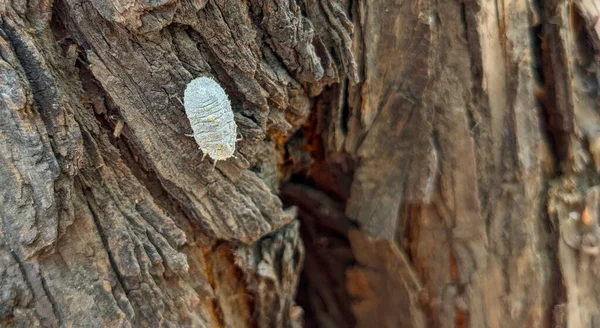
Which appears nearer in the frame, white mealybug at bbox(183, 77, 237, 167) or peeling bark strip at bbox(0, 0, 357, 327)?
peeling bark strip at bbox(0, 0, 357, 327)

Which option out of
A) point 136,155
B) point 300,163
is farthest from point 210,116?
point 300,163

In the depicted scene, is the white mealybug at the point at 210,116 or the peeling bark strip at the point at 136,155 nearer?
the peeling bark strip at the point at 136,155

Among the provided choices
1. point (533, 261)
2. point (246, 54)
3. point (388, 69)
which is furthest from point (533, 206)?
point (246, 54)

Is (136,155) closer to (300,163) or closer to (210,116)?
(210,116)

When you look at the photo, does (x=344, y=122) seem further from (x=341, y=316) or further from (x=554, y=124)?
(x=341, y=316)
